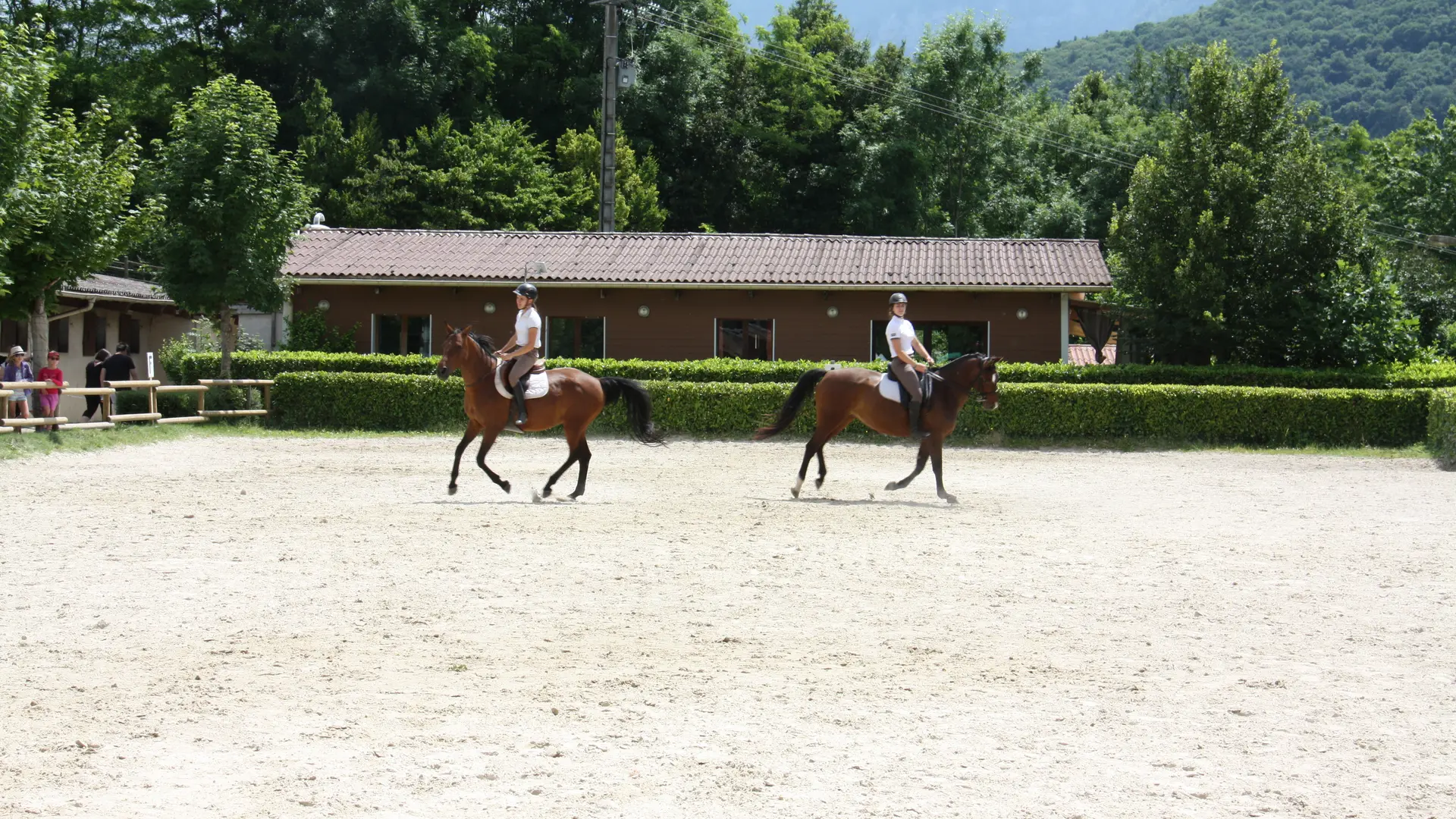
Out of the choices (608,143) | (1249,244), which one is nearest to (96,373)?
(608,143)

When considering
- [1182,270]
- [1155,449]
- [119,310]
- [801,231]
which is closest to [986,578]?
[1155,449]

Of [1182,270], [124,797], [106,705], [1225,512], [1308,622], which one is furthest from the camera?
[1182,270]

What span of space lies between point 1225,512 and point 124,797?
11.2 meters

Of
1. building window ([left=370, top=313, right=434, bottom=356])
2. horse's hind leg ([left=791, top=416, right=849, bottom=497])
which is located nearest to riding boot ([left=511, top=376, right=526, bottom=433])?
horse's hind leg ([left=791, top=416, right=849, bottom=497])

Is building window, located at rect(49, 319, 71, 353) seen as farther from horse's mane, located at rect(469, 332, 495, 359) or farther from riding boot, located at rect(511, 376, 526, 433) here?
riding boot, located at rect(511, 376, 526, 433)

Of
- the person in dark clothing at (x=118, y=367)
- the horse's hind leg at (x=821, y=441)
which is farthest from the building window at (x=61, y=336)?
the horse's hind leg at (x=821, y=441)

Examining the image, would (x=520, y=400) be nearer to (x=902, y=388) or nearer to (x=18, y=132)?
(x=902, y=388)

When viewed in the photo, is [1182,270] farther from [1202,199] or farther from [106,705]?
[106,705]

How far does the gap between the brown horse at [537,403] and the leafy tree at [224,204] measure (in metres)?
12.5

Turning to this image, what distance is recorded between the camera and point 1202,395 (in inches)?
867

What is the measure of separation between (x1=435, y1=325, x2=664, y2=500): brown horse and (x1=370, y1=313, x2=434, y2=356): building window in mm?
16976

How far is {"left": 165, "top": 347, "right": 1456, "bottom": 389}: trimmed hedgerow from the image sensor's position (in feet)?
75.9

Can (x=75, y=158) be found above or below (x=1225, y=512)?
above

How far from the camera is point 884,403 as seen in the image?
14336mm
